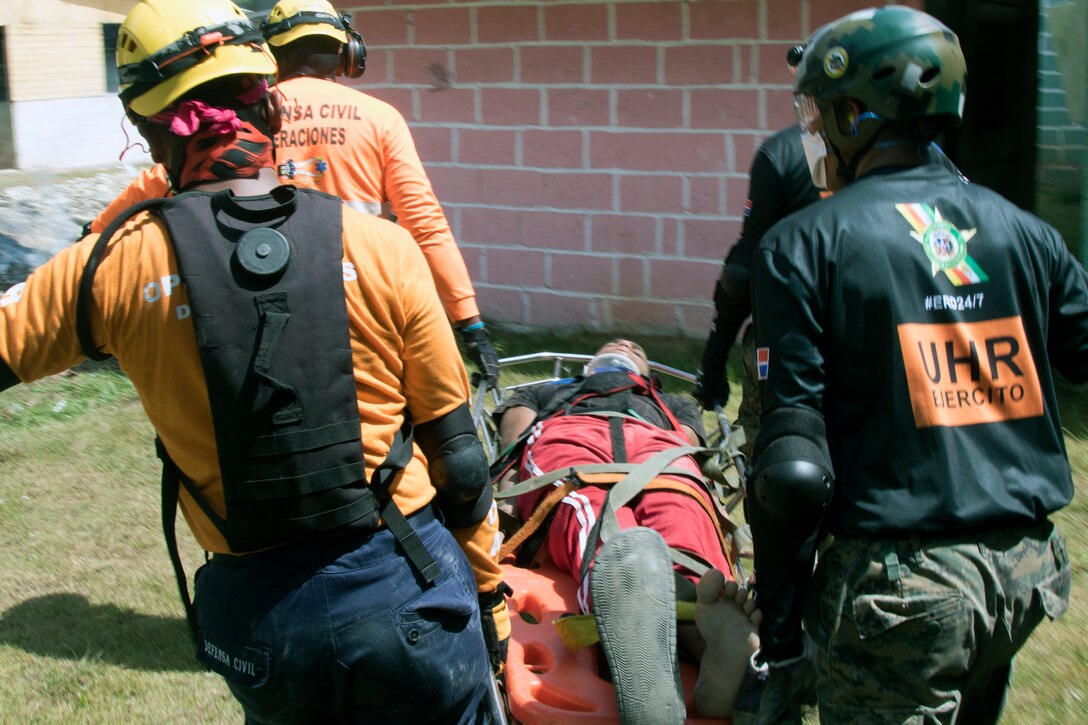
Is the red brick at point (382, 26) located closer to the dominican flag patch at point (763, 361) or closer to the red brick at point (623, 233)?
the red brick at point (623, 233)

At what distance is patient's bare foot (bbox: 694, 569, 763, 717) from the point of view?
2574 mm

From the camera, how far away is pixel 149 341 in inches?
77.2

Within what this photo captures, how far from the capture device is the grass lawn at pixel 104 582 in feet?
11.7

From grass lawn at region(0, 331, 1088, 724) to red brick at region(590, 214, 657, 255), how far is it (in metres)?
0.69

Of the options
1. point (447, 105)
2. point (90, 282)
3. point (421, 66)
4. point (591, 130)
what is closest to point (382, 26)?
point (421, 66)

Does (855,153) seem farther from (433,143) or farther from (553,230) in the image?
(433,143)

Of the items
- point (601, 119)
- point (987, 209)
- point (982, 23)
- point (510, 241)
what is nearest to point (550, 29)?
point (601, 119)

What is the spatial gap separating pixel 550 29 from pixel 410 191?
2.93m

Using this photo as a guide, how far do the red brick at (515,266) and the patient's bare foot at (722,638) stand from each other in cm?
471

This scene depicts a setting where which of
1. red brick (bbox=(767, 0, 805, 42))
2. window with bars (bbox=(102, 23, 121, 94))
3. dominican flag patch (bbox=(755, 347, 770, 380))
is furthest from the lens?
window with bars (bbox=(102, 23, 121, 94))

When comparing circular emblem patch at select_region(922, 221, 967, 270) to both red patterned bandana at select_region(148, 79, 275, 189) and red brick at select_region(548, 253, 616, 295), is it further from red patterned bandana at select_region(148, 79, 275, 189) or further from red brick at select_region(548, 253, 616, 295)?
red brick at select_region(548, 253, 616, 295)

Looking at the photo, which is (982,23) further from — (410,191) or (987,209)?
(987,209)

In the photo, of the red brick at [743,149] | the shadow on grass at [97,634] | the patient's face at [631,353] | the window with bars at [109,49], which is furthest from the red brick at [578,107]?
the window with bars at [109,49]

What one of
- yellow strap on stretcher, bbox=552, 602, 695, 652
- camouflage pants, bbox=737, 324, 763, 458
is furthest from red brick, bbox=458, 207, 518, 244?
yellow strap on stretcher, bbox=552, 602, 695, 652
